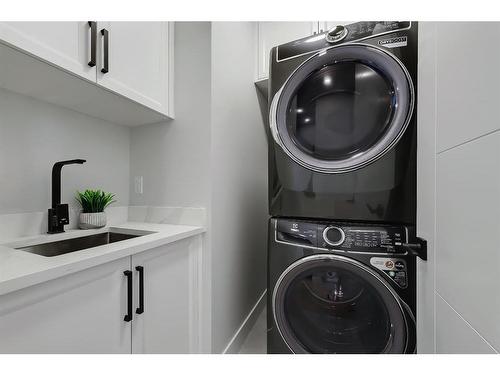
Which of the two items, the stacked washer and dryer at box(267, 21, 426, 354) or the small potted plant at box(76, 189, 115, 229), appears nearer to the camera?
the stacked washer and dryer at box(267, 21, 426, 354)

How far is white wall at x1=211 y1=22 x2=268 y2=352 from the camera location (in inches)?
50.5

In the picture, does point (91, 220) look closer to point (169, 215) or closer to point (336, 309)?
point (169, 215)

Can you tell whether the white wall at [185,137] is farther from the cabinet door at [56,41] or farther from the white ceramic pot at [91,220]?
the cabinet door at [56,41]

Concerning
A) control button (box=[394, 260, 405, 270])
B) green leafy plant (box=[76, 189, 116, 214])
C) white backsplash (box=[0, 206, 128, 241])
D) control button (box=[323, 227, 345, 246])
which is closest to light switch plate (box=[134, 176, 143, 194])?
green leafy plant (box=[76, 189, 116, 214])

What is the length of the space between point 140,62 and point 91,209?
0.82 m

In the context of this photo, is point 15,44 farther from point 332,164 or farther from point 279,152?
point 332,164

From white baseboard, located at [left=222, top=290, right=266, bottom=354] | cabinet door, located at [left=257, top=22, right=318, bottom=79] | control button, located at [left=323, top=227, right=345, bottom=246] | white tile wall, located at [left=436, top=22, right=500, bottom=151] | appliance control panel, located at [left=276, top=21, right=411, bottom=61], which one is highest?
cabinet door, located at [left=257, top=22, right=318, bottom=79]

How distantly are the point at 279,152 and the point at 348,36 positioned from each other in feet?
1.99

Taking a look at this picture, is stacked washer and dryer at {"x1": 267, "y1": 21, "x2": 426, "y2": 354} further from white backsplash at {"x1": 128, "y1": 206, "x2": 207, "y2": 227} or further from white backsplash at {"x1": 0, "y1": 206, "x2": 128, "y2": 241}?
white backsplash at {"x1": 0, "y1": 206, "x2": 128, "y2": 241}

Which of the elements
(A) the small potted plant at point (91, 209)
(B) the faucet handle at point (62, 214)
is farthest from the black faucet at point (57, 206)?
(A) the small potted plant at point (91, 209)

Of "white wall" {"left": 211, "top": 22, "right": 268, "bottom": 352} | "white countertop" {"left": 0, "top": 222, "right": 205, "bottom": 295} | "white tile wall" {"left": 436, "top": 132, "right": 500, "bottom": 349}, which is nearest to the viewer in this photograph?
"white tile wall" {"left": 436, "top": 132, "right": 500, "bottom": 349}

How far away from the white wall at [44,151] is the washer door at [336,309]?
1232mm

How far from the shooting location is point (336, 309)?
1.02m

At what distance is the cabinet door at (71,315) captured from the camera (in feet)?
1.72
